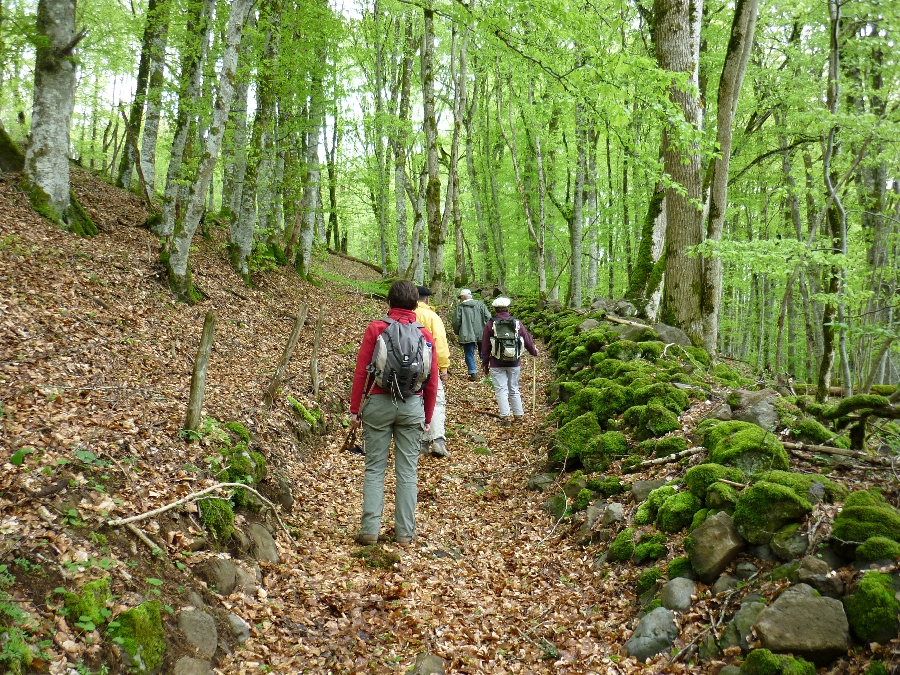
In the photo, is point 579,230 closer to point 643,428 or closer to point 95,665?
point 643,428

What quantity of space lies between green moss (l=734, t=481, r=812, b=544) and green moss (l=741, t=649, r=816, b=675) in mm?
984

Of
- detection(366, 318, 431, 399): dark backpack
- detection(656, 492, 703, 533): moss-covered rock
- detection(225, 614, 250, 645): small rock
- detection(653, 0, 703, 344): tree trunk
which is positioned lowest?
detection(225, 614, 250, 645): small rock

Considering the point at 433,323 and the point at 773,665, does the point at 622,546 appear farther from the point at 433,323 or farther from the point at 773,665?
the point at 433,323

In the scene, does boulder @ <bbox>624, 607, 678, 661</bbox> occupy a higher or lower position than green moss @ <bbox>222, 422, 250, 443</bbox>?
lower

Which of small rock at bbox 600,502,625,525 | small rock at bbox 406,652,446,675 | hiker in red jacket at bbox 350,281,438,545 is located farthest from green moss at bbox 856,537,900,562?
hiker in red jacket at bbox 350,281,438,545

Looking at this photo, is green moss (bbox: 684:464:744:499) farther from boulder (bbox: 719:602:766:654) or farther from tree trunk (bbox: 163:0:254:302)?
tree trunk (bbox: 163:0:254:302)

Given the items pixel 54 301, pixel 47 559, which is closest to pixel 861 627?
pixel 47 559

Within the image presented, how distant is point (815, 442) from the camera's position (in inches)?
182

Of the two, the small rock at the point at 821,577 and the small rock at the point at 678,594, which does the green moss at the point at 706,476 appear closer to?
the small rock at the point at 678,594

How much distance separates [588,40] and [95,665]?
8.36 meters

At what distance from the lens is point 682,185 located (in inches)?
368

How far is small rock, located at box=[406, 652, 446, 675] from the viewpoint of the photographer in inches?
137

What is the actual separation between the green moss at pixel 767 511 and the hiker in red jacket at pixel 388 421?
8.90 ft

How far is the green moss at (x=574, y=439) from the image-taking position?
665 centimetres
